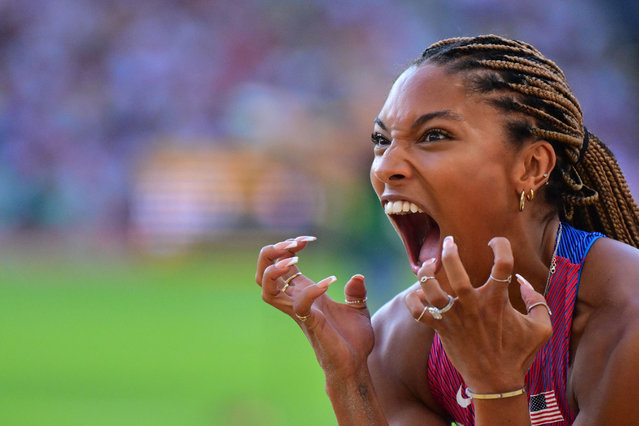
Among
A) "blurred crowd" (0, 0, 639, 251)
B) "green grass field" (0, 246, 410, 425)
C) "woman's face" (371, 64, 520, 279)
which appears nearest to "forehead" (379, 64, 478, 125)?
"woman's face" (371, 64, 520, 279)

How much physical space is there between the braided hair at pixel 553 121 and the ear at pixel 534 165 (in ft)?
0.10

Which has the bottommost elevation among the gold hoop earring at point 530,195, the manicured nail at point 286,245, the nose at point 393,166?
the gold hoop earring at point 530,195

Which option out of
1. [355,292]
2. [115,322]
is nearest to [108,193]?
[115,322]

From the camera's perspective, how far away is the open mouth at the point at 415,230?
2238mm

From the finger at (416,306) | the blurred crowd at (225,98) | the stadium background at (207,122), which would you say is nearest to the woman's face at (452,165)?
the finger at (416,306)

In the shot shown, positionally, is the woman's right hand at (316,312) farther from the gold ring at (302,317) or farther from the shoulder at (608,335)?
the shoulder at (608,335)

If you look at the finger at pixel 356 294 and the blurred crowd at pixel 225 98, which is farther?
the blurred crowd at pixel 225 98

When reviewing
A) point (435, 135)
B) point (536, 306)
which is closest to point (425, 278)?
point (536, 306)

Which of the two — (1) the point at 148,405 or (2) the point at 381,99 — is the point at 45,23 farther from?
(1) the point at 148,405

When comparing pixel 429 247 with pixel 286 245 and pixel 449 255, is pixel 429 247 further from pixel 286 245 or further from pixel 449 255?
pixel 449 255

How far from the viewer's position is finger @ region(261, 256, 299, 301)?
224cm

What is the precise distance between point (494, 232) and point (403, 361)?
21.2 inches

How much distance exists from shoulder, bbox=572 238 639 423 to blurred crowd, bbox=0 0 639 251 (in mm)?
10544

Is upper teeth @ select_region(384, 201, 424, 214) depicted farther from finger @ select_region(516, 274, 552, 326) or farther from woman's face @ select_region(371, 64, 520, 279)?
finger @ select_region(516, 274, 552, 326)
